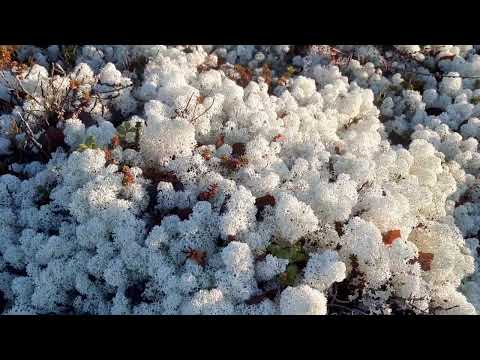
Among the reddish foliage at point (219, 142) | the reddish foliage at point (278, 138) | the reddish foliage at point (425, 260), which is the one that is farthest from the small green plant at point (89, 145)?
the reddish foliage at point (425, 260)

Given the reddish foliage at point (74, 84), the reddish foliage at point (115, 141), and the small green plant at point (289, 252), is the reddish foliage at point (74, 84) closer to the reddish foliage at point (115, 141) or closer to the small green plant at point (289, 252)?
the reddish foliage at point (115, 141)

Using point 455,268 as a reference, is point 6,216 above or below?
above

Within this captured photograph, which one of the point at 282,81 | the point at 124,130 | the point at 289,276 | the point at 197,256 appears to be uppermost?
the point at 282,81

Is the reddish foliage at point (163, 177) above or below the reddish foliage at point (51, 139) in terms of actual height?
below

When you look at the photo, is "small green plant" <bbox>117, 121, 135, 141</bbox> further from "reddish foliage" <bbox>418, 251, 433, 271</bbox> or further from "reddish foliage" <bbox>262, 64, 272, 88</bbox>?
"reddish foliage" <bbox>418, 251, 433, 271</bbox>

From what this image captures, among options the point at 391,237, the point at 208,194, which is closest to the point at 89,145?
the point at 208,194

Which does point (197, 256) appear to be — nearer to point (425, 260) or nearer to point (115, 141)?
point (115, 141)

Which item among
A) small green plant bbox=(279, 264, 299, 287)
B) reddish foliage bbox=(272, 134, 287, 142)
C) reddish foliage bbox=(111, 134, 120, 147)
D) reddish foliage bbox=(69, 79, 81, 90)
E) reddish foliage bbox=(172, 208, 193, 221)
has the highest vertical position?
reddish foliage bbox=(69, 79, 81, 90)

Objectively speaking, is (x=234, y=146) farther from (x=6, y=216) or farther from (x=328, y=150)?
(x=6, y=216)

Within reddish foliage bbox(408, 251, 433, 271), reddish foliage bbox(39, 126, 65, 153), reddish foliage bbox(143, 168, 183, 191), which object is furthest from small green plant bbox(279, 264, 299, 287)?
reddish foliage bbox(39, 126, 65, 153)

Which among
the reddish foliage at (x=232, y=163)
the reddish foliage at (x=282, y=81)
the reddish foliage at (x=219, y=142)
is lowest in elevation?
the reddish foliage at (x=232, y=163)

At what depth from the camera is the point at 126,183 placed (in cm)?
338
